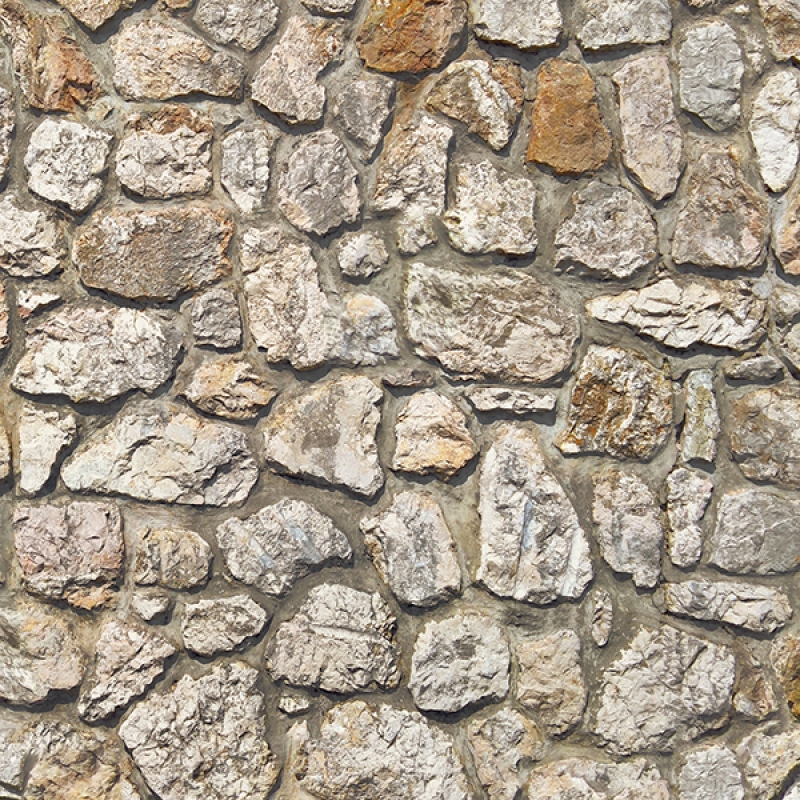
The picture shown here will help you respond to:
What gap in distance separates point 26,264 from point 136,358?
32 cm

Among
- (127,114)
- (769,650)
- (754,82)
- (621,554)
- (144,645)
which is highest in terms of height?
(754,82)

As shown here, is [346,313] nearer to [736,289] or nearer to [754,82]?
[736,289]

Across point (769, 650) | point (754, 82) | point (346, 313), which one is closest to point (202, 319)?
point (346, 313)

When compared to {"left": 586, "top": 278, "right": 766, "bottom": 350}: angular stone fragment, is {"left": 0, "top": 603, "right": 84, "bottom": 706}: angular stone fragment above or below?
below

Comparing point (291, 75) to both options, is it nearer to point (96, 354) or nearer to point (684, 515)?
point (96, 354)

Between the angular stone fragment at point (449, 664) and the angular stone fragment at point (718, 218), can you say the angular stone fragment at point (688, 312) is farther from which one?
the angular stone fragment at point (449, 664)

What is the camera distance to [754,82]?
216cm

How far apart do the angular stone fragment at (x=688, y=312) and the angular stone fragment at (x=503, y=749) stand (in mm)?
924

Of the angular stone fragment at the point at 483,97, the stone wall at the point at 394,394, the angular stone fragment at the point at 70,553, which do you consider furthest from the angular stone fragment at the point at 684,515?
the angular stone fragment at the point at 70,553

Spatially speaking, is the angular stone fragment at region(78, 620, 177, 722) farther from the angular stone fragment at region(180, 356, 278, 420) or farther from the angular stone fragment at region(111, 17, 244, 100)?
the angular stone fragment at region(111, 17, 244, 100)

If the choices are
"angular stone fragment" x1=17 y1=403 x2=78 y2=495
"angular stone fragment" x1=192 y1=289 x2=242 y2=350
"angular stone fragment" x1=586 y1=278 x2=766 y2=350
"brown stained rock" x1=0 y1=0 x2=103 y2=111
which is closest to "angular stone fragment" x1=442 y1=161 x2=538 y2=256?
"angular stone fragment" x1=586 y1=278 x2=766 y2=350

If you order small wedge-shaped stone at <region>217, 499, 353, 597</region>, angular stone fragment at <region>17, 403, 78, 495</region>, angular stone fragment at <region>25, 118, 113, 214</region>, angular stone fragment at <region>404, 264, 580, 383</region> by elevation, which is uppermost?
angular stone fragment at <region>25, 118, 113, 214</region>

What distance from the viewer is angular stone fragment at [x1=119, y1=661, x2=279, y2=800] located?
213 centimetres

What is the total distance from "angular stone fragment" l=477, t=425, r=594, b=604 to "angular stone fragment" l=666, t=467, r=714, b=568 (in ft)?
0.68
